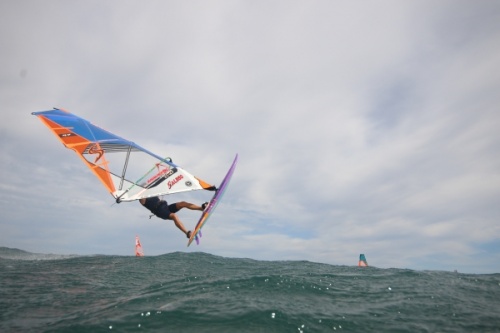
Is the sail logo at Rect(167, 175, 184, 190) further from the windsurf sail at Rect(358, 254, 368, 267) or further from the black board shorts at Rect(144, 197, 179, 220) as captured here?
the windsurf sail at Rect(358, 254, 368, 267)

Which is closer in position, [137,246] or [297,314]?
[297,314]

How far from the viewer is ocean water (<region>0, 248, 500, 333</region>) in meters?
6.22

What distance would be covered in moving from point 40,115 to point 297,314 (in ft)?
46.2

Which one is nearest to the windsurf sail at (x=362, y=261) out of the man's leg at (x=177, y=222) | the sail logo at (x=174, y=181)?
the man's leg at (x=177, y=222)

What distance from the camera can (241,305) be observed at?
725 centimetres

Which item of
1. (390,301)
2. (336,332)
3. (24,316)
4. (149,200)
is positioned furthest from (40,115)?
(390,301)

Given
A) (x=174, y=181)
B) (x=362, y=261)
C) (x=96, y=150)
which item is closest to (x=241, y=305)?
(x=174, y=181)

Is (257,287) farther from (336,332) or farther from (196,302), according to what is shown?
(336,332)

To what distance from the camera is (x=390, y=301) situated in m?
8.34

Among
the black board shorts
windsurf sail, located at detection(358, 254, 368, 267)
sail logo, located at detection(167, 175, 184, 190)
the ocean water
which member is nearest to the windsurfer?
the black board shorts

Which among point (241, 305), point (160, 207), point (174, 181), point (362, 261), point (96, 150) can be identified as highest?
point (96, 150)

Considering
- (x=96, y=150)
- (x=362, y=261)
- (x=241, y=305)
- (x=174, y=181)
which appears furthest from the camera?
(x=362, y=261)

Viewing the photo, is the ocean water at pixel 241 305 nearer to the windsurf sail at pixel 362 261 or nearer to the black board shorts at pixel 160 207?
the black board shorts at pixel 160 207

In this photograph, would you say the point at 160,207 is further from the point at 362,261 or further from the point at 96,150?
the point at 362,261
